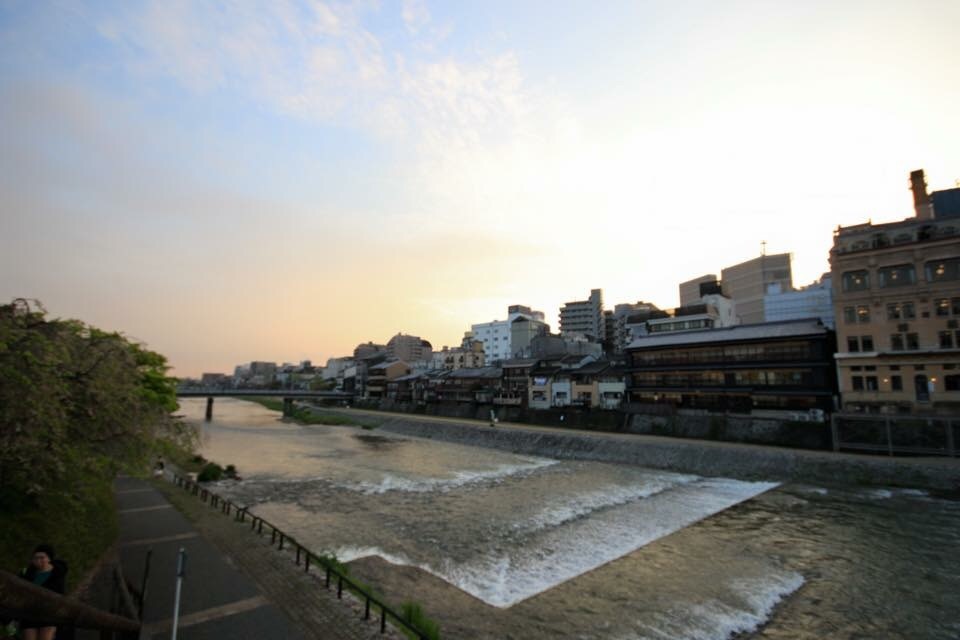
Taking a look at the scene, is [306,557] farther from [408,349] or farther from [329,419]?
[408,349]

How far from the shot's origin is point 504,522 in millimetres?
24359

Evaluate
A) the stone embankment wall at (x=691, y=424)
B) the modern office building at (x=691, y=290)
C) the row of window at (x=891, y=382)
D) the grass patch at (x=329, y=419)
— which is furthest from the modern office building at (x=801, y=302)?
the grass patch at (x=329, y=419)

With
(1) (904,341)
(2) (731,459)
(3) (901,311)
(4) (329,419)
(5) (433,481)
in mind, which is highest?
(3) (901,311)

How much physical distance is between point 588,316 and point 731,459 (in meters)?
84.5

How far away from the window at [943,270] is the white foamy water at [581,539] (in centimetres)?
2339

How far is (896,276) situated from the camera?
3912cm

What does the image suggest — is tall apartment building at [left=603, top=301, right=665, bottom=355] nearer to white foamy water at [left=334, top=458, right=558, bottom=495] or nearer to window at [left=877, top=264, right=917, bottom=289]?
window at [left=877, top=264, right=917, bottom=289]

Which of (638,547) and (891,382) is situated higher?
(891,382)

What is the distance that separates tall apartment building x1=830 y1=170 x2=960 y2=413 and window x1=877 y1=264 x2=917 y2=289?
0.07m

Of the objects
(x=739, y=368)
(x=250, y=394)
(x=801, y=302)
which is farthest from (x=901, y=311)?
(x=250, y=394)

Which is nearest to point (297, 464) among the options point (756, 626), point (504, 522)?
point (504, 522)

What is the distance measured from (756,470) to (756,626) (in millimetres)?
24504

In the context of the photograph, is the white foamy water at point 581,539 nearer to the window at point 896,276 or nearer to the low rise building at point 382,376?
the window at point 896,276

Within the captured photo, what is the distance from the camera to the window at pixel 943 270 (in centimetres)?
3647
